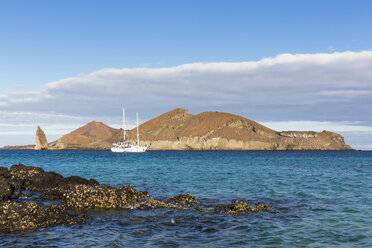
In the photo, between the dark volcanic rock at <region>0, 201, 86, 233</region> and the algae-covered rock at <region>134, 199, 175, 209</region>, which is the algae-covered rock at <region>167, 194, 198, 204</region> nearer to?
the algae-covered rock at <region>134, 199, 175, 209</region>

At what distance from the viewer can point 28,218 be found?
1448 centimetres

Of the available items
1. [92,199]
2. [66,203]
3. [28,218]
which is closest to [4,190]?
[66,203]

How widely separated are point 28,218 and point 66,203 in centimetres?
420

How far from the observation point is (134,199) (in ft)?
70.8

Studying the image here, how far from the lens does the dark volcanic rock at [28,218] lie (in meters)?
13.9

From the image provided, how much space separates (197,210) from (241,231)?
15.3 feet

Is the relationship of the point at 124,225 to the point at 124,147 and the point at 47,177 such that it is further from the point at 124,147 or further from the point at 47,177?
the point at 124,147

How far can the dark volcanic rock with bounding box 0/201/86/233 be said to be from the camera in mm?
13938

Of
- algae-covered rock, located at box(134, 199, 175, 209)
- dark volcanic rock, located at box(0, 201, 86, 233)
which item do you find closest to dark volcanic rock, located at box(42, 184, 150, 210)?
algae-covered rock, located at box(134, 199, 175, 209)

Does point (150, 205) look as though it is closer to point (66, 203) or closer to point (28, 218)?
point (66, 203)

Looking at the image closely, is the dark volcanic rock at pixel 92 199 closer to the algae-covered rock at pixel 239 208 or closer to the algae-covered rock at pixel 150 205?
the algae-covered rock at pixel 150 205

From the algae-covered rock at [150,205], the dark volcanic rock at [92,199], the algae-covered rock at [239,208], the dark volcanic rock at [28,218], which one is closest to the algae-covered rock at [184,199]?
the algae-covered rock at [150,205]

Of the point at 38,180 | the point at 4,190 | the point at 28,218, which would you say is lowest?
the point at 28,218

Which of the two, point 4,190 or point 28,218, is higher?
point 4,190
